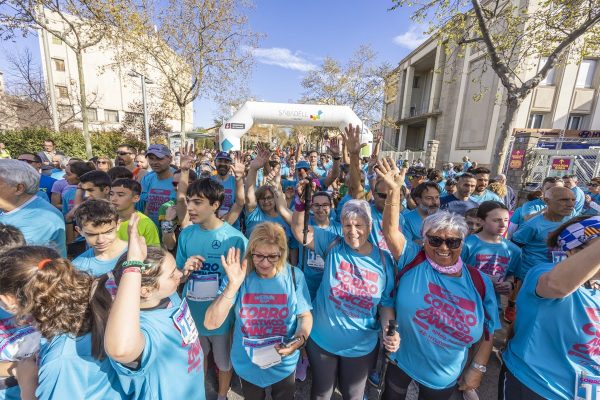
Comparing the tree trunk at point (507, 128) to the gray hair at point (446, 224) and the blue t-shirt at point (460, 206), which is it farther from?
the gray hair at point (446, 224)

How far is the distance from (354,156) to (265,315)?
1.86 m

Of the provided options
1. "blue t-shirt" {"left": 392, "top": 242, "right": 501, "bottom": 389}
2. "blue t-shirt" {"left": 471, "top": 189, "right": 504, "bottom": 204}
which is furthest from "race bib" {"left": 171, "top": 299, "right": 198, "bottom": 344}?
"blue t-shirt" {"left": 471, "top": 189, "right": 504, "bottom": 204}

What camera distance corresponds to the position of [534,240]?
3.02 metres

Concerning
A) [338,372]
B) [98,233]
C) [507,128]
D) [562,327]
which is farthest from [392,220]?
[507,128]

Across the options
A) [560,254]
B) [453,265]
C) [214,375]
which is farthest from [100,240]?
[560,254]

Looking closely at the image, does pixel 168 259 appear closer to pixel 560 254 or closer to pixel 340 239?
pixel 340 239

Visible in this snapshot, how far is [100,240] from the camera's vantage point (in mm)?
1941

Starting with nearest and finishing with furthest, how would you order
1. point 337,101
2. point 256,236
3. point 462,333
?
point 462,333 < point 256,236 < point 337,101

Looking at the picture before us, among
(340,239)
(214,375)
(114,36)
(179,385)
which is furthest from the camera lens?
(114,36)

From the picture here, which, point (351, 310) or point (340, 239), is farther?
point (340, 239)

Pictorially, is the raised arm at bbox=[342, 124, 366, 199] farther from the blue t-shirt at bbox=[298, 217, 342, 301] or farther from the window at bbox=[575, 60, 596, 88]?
the window at bbox=[575, 60, 596, 88]

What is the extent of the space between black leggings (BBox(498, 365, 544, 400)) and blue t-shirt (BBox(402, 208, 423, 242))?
1.54 meters

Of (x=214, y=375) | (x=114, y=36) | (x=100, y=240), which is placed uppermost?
(x=114, y=36)

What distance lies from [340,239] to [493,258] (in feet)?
5.18
